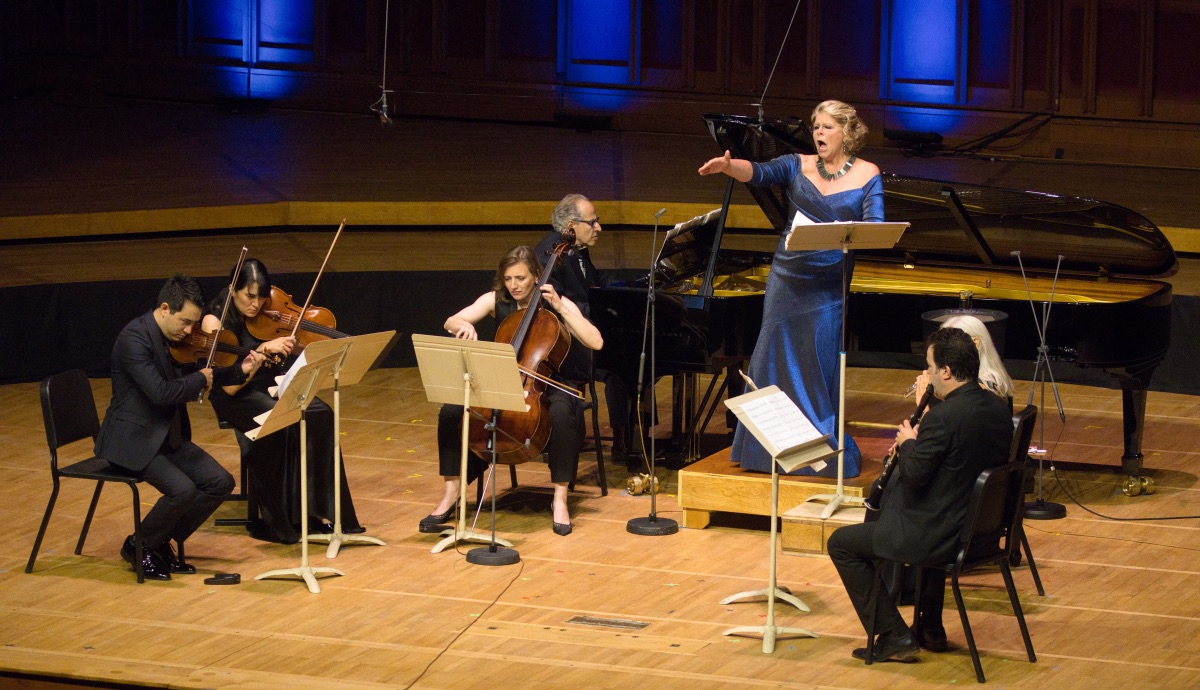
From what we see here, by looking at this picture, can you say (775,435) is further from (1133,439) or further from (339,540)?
(1133,439)

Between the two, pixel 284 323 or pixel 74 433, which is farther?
pixel 284 323

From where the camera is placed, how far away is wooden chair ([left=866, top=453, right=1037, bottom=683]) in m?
4.05

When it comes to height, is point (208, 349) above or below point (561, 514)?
above

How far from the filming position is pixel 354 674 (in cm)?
409

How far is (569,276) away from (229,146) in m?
5.14

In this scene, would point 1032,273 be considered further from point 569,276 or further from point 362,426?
point 362,426

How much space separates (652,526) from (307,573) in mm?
1336

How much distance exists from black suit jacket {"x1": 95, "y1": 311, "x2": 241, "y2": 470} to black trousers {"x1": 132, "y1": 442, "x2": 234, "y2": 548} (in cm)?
7

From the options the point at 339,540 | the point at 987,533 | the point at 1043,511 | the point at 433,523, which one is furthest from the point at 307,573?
the point at 1043,511

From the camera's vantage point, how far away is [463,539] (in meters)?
5.36

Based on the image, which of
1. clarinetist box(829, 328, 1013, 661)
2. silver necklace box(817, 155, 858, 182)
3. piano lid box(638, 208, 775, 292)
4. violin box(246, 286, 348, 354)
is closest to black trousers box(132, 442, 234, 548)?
violin box(246, 286, 348, 354)

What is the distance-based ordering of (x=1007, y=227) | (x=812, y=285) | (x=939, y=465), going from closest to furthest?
(x=939, y=465) → (x=812, y=285) → (x=1007, y=227)

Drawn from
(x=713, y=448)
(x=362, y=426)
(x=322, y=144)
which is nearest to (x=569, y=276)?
(x=713, y=448)

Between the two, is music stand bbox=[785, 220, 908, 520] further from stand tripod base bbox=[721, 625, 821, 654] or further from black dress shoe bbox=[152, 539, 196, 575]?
black dress shoe bbox=[152, 539, 196, 575]
